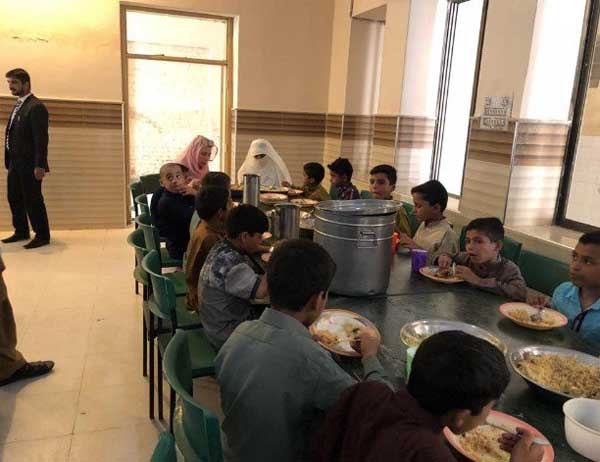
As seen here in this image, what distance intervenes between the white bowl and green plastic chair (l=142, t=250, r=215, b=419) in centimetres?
118

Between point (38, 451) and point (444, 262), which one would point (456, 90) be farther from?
point (38, 451)

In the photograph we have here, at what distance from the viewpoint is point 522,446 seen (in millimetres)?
978

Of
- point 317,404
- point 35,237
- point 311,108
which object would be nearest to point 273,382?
point 317,404

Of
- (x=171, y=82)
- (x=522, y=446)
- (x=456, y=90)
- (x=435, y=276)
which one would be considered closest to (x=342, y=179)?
(x=456, y=90)

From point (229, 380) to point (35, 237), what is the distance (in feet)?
13.9

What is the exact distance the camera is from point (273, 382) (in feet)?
3.61

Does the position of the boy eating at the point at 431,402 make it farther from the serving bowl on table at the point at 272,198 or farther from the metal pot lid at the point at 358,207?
the serving bowl on table at the point at 272,198

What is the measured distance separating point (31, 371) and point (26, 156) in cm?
273

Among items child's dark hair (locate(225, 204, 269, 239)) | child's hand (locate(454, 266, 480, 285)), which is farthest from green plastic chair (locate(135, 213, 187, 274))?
child's hand (locate(454, 266, 480, 285))

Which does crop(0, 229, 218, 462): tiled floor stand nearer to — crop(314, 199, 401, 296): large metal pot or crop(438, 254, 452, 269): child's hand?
crop(314, 199, 401, 296): large metal pot

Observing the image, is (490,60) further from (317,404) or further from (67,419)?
(67,419)

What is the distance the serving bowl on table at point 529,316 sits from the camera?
163 cm

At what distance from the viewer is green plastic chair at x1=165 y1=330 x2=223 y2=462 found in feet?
3.32

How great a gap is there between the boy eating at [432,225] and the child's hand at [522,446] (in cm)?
159
